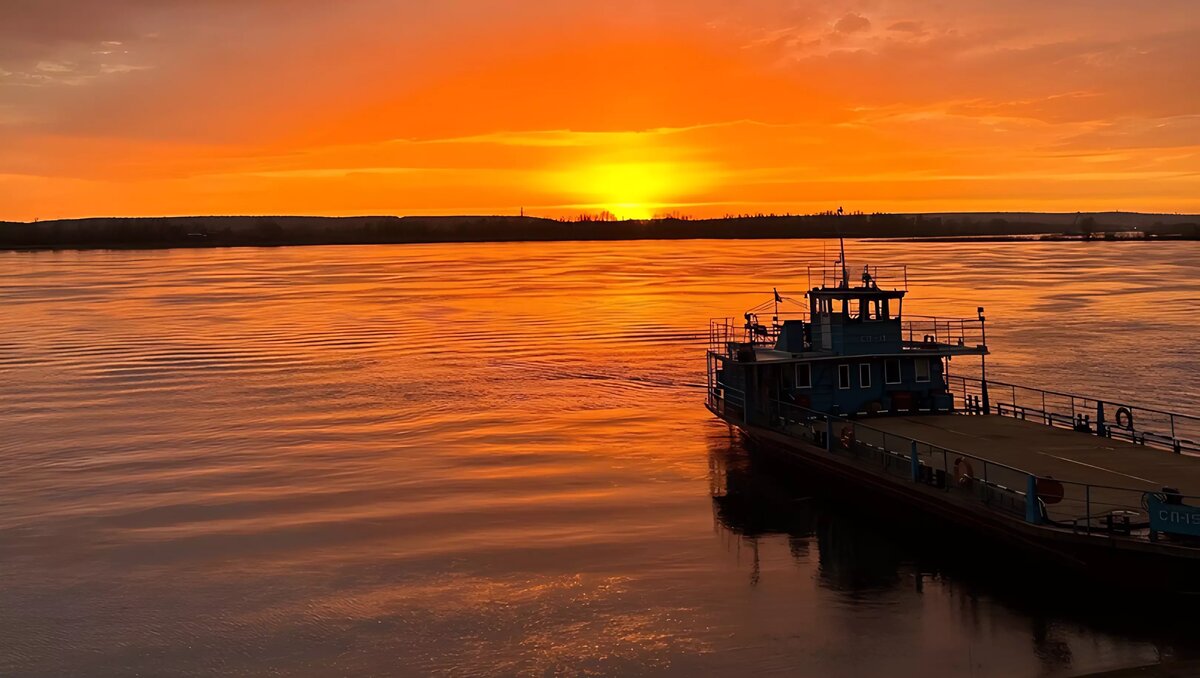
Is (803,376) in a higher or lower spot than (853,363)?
lower

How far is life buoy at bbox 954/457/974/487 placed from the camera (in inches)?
1011

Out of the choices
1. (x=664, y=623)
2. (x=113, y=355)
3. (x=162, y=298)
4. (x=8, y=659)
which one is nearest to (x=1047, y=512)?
(x=664, y=623)

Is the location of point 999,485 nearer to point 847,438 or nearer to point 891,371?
point 847,438

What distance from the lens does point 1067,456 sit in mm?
28375

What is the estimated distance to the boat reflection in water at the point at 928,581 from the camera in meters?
20.8

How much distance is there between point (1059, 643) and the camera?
68.5 feet

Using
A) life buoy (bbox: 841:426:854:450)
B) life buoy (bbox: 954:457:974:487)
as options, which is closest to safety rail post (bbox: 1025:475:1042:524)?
life buoy (bbox: 954:457:974:487)

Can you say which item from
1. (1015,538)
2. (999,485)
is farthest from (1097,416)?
(1015,538)

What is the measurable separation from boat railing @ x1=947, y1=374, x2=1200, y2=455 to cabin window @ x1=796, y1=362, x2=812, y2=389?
568cm

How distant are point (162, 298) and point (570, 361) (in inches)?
3042

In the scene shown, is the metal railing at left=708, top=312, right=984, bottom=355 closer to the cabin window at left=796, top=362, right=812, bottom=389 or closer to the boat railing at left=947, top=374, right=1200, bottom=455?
the boat railing at left=947, top=374, right=1200, bottom=455

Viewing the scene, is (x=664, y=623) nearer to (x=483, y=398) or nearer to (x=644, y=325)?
(x=483, y=398)

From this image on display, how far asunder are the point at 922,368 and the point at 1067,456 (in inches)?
340

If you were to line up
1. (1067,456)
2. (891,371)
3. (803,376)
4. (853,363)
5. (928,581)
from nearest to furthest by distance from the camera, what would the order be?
(928,581), (1067,456), (853,363), (891,371), (803,376)
